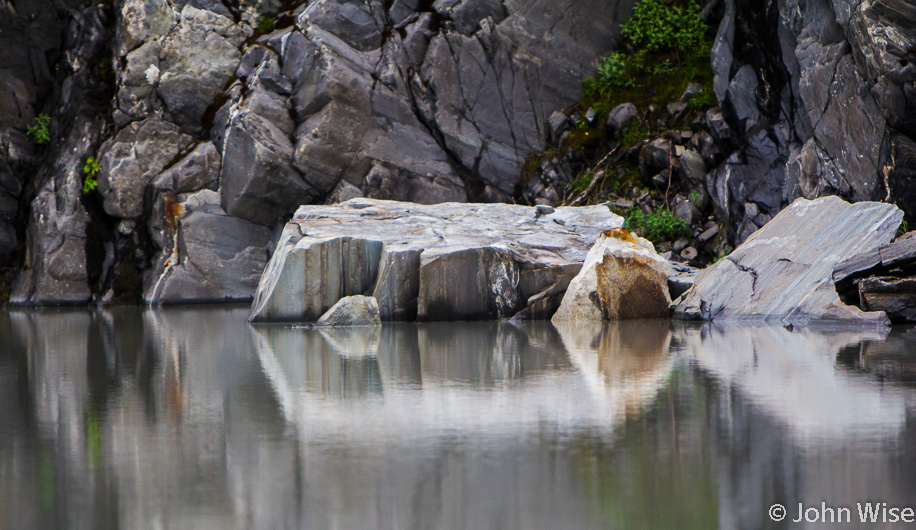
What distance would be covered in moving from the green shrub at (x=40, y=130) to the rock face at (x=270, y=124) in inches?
28.0

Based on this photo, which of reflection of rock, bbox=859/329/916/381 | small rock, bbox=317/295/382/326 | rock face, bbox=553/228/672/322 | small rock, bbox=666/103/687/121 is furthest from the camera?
small rock, bbox=666/103/687/121

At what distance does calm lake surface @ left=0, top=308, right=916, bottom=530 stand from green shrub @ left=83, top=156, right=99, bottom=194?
13123mm

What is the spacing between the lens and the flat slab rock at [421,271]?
10.4 m

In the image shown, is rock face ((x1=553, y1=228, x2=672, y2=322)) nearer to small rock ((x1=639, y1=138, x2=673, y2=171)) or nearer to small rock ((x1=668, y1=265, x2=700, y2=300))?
small rock ((x1=668, y1=265, x2=700, y2=300))

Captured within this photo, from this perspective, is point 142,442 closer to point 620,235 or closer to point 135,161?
point 620,235

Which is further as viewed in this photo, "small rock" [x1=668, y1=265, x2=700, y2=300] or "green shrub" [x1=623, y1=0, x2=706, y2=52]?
"green shrub" [x1=623, y1=0, x2=706, y2=52]

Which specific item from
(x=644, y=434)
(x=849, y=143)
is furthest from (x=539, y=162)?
Result: (x=644, y=434)

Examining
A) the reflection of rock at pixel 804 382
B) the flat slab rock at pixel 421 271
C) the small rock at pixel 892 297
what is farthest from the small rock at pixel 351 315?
the small rock at pixel 892 297

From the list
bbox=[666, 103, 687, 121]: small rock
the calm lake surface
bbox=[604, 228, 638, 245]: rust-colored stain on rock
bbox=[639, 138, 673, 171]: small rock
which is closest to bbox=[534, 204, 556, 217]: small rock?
bbox=[604, 228, 638, 245]: rust-colored stain on rock

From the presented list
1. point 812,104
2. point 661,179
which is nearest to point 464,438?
point 812,104

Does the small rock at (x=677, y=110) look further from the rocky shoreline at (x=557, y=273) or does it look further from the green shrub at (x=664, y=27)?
the rocky shoreline at (x=557, y=273)

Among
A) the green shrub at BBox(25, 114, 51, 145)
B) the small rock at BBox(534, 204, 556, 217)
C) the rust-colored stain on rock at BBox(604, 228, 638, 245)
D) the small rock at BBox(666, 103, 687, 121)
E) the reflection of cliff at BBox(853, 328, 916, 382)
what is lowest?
the reflection of cliff at BBox(853, 328, 916, 382)

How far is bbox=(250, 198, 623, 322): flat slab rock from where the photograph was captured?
10.4m

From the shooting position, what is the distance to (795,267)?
9352mm
